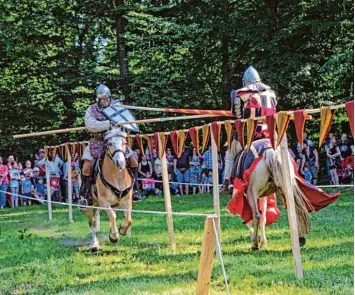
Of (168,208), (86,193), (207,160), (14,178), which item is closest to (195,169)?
(207,160)

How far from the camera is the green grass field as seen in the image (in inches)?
268

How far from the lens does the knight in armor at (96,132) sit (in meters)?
10.1

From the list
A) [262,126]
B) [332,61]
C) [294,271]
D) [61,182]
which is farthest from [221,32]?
[294,271]

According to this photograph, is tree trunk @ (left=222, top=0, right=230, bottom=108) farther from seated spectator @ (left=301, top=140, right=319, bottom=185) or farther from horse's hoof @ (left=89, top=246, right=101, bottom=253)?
horse's hoof @ (left=89, top=246, right=101, bottom=253)

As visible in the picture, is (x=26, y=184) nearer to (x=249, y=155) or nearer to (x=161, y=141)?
(x=161, y=141)

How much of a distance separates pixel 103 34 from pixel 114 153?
57.8ft

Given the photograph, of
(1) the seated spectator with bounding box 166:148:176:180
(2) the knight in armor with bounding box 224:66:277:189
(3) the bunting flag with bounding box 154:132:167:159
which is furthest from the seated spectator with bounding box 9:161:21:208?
(2) the knight in armor with bounding box 224:66:277:189

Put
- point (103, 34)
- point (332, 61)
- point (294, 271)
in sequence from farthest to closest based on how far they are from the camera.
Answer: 1. point (103, 34)
2. point (332, 61)
3. point (294, 271)

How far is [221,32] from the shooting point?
21406mm

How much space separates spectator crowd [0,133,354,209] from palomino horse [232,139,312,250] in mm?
9537

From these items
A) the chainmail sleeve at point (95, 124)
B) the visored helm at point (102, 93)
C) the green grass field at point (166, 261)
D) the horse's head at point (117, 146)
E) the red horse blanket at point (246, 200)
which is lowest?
the green grass field at point (166, 261)

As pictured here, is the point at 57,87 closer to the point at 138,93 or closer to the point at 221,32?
the point at 138,93

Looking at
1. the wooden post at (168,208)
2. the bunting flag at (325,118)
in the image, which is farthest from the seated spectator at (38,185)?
the bunting flag at (325,118)

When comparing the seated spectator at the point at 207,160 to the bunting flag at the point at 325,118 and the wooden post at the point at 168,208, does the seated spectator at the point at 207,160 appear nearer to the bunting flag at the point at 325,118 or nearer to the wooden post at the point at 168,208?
the wooden post at the point at 168,208
